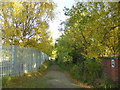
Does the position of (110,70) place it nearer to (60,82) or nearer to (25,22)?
(60,82)

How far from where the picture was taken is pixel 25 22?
45.3 feet

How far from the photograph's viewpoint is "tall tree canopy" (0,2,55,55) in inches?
493

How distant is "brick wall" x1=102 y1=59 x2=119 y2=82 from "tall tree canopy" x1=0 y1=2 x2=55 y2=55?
6.96 m

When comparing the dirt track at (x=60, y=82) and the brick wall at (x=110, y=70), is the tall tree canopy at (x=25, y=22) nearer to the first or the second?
the dirt track at (x=60, y=82)

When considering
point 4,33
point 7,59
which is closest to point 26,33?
point 4,33

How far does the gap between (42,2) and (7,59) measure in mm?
6603

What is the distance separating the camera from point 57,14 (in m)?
14.8

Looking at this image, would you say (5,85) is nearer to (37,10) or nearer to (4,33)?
(4,33)

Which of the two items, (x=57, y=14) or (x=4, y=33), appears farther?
(x=57, y=14)

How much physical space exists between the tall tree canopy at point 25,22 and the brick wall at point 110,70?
22.8ft

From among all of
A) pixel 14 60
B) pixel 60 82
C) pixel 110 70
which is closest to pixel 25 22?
pixel 14 60

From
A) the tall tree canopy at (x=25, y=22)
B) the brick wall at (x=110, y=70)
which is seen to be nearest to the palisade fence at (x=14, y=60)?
the tall tree canopy at (x=25, y=22)

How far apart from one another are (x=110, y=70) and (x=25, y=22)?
8688mm

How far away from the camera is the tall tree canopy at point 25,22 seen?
12.5 m
